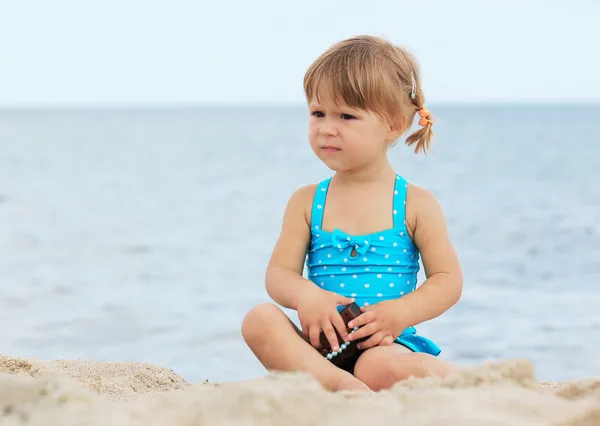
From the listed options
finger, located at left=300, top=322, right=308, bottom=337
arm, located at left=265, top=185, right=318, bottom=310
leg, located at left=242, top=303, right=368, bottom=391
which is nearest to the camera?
leg, located at left=242, top=303, right=368, bottom=391

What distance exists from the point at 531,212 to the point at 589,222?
145 cm

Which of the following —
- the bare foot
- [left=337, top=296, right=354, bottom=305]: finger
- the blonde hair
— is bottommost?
the bare foot

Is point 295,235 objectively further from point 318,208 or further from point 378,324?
point 378,324

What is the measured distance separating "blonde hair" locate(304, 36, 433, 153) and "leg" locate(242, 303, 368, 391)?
0.72m

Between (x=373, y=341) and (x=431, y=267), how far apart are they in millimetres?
352

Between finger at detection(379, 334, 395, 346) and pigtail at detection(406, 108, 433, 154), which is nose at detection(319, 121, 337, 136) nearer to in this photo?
pigtail at detection(406, 108, 433, 154)

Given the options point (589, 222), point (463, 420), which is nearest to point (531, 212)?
point (589, 222)

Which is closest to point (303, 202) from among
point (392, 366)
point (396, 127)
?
point (396, 127)

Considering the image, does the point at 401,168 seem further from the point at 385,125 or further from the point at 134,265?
the point at 385,125

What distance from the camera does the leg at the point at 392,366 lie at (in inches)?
96.5

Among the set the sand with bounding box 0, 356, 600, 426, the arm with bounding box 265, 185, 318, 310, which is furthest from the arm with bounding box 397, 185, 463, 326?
the sand with bounding box 0, 356, 600, 426

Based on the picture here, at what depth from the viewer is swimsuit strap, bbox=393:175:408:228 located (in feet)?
9.27

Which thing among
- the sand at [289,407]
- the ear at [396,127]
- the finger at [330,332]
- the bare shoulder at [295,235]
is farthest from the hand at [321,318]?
the sand at [289,407]

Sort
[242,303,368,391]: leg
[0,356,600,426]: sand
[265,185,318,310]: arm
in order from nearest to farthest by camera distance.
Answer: [0,356,600,426]: sand < [242,303,368,391]: leg < [265,185,318,310]: arm
